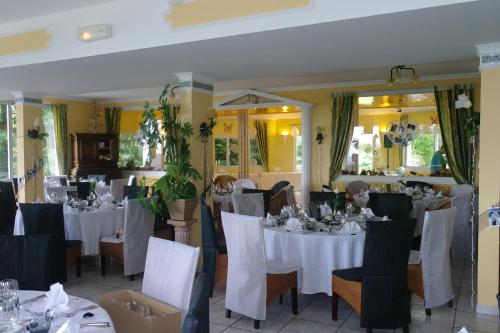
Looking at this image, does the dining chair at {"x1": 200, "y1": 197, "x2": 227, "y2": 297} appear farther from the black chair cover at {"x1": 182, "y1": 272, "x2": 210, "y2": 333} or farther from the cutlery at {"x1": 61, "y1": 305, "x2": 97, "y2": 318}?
the black chair cover at {"x1": 182, "y1": 272, "x2": 210, "y2": 333}

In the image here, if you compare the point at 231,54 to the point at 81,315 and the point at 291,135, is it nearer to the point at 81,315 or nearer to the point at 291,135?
the point at 81,315

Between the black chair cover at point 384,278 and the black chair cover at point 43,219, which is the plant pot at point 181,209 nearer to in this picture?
the black chair cover at point 43,219

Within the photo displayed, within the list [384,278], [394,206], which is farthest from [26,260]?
[394,206]

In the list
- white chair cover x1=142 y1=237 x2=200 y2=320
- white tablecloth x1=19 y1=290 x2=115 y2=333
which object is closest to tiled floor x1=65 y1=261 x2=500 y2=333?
white chair cover x1=142 y1=237 x2=200 y2=320

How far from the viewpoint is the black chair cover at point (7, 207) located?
24.8 ft

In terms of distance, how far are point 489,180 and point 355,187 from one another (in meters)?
4.23

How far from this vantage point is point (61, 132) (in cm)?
1177

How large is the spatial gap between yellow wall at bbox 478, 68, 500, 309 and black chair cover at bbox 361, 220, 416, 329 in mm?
1293

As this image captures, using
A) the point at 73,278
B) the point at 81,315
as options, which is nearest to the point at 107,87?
the point at 73,278

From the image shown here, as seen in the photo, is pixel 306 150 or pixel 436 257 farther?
pixel 306 150

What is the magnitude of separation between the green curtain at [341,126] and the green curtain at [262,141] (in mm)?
6060

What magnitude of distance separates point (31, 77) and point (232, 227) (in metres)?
4.74

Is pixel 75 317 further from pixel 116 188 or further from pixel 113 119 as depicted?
pixel 113 119

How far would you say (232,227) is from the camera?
411cm
